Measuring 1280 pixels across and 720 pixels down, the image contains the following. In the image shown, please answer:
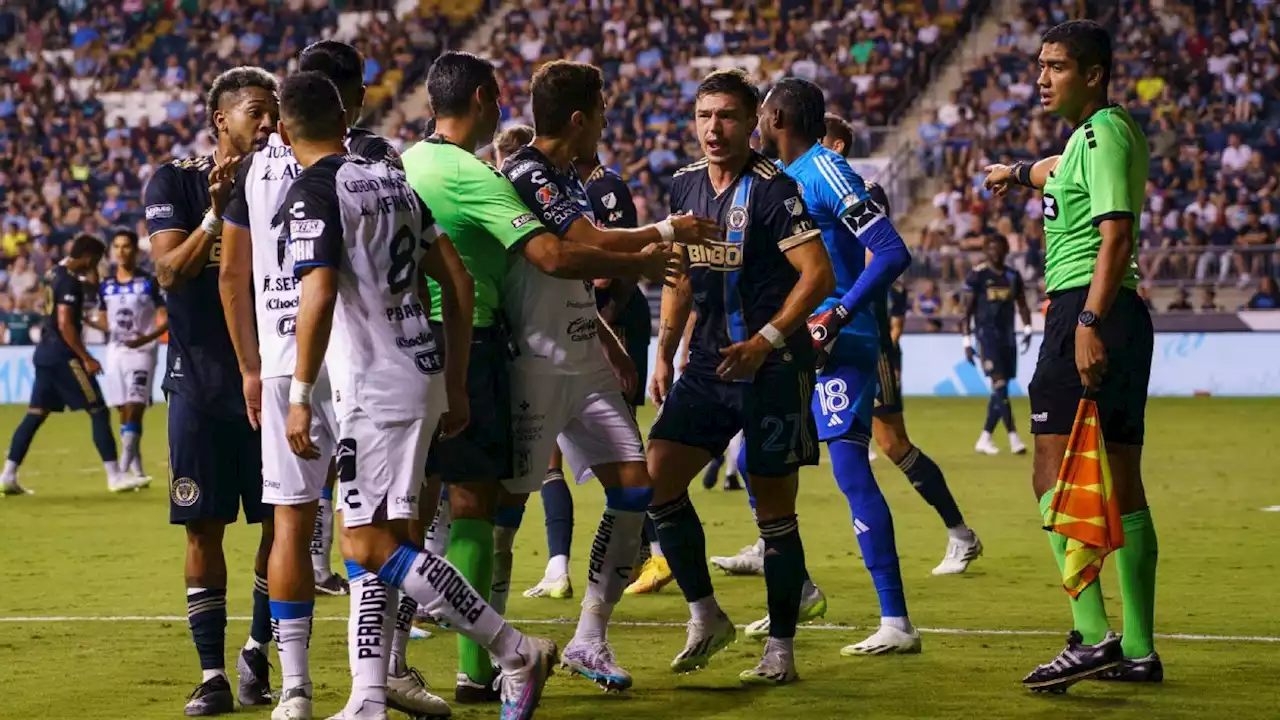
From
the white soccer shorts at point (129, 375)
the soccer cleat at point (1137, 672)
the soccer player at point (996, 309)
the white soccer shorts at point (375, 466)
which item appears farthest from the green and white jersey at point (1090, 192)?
the soccer player at point (996, 309)

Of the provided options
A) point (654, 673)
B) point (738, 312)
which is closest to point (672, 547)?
point (654, 673)

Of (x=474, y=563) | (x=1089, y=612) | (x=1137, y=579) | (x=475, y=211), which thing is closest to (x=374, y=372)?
(x=475, y=211)

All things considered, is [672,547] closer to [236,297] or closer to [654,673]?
[654,673]

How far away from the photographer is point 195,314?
6.59m

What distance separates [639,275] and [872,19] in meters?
28.7

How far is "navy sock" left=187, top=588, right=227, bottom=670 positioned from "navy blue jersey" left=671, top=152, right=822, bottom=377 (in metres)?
2.08

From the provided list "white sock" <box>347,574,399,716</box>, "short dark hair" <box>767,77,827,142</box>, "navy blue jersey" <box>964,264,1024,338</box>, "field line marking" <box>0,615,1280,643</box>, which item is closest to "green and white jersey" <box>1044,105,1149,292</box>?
"short dark hair" <box>767,77,827,142</box>

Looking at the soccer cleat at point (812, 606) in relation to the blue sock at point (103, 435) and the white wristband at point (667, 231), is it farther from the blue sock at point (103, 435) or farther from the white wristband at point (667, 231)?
the blue sock at point (103, 435)

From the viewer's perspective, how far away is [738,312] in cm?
694

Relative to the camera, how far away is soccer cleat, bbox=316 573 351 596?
9.23 metres

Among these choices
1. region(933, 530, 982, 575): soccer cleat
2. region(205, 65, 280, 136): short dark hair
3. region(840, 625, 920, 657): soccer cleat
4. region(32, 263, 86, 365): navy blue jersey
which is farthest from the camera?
region(32, 263, 86, 365): navy blue jersey

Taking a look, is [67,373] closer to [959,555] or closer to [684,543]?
[959,555]

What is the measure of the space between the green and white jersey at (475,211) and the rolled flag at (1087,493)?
2185 mm

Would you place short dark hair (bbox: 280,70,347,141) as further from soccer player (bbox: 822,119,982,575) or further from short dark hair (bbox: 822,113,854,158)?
soccer player (bbox: 822,119,982,575)
